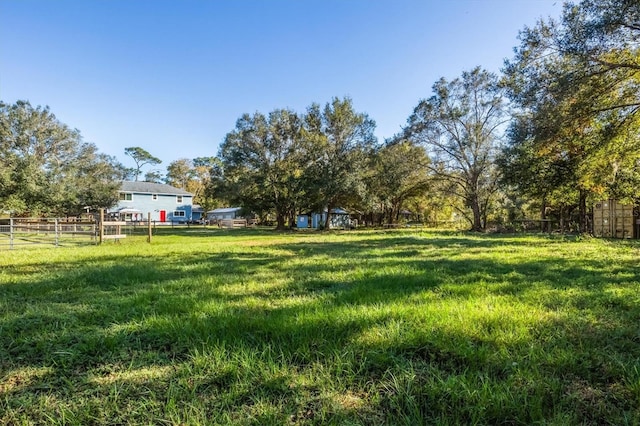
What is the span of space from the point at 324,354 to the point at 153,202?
41551 mm

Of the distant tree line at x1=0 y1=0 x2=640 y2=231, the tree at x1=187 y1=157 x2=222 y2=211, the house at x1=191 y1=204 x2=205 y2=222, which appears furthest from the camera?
the house at x1=191 y1=204 x2=205 y2=222

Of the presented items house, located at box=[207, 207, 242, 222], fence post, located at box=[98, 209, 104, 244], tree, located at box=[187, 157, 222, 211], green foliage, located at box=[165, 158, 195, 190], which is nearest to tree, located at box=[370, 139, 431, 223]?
fence post, located at box=[98, 209, 104, 244]

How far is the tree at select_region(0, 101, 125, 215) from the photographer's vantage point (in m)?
22.5

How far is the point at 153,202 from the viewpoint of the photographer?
38.5 m

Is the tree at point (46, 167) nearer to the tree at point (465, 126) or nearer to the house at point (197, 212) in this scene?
the house at point (197, 212)

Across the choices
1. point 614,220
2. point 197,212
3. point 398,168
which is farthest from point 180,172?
point 614,220

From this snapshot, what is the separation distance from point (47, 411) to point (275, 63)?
15953mm

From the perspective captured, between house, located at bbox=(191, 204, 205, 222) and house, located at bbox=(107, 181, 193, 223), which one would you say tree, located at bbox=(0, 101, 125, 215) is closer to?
house, located at bbox=(107, 181, 193, 223)

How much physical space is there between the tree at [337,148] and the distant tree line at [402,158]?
8 centimetres

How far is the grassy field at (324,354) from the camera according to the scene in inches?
61.9

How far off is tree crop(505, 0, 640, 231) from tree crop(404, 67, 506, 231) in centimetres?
1090

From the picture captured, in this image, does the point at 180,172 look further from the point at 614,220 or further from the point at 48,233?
the point at 614,220

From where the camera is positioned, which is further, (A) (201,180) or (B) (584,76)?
(A) (201,180)

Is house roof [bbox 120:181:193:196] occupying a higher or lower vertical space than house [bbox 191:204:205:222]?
higher
